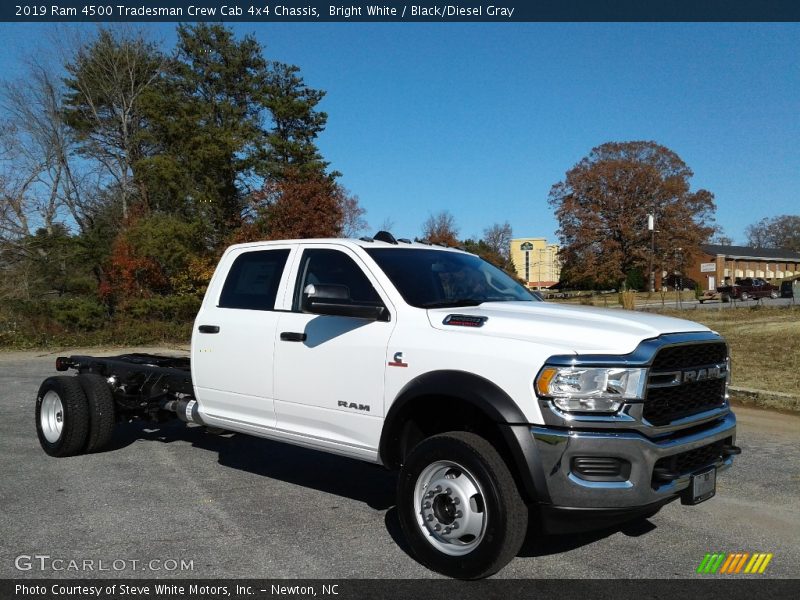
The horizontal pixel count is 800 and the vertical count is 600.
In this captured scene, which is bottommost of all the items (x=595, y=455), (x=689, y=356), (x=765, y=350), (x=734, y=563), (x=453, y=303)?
(x=734, y=563)

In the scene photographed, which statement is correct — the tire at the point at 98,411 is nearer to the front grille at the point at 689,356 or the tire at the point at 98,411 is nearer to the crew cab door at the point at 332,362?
the crew cab door at the point at 332,362

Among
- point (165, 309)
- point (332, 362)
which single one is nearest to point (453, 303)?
point (332, 362)

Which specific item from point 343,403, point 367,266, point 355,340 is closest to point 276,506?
point 343,403

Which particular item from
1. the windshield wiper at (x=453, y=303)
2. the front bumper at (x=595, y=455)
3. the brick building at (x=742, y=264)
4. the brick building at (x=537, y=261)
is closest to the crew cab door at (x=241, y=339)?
the windshield wiper at (x=453, y=303)

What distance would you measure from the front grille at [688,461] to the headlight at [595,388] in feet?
1.40

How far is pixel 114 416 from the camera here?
693 cm

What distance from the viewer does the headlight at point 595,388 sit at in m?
3.71

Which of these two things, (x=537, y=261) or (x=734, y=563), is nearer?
(x=734, y=563)

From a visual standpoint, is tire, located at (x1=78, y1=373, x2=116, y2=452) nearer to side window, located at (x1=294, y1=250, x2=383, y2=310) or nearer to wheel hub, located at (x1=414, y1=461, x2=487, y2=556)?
A: side window, located at (x1=294, y1=250, x2=383, y2=310)

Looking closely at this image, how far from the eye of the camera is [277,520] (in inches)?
197

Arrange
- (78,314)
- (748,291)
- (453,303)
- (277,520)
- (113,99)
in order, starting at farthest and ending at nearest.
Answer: (748,291)
(113,99)
(78,314)
(277,520)
(453,303)

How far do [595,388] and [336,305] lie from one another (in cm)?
172

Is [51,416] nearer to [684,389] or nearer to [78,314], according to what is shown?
[684,389]

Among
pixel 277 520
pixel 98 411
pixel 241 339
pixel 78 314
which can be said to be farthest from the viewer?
pixel 78 314
